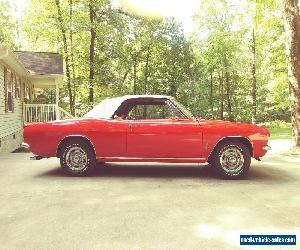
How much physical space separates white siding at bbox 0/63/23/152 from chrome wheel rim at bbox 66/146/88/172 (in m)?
7.51

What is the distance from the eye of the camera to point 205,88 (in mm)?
51531

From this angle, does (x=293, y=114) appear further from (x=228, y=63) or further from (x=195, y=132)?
(x=228, y=63)

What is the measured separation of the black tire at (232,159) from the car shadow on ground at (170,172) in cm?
24

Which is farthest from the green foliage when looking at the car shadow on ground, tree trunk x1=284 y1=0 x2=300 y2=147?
the car shadow on ground

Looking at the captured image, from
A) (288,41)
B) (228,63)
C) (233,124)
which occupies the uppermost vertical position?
(228,63)

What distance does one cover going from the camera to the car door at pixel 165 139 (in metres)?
8.30

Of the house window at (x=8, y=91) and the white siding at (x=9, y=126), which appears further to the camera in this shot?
the house window at (x=8, y=91)

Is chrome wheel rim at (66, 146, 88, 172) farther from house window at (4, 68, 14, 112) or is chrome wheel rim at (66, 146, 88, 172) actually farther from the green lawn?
the green lawn

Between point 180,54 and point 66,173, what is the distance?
38.9 meters

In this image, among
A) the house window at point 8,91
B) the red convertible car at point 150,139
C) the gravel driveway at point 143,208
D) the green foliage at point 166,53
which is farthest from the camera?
the green foliage at point 166,53

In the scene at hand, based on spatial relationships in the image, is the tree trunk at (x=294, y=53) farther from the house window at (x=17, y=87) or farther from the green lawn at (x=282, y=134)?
the house window at (x=17, y=87)

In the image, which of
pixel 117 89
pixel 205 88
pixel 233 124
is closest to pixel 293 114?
pixel 233 124

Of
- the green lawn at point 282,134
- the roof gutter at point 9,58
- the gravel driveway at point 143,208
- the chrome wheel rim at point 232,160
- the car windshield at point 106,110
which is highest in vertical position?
the roof gutter at point 9,58

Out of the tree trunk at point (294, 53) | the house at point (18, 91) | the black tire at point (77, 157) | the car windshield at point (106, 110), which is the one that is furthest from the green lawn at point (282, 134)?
the black tire at point (77, 157)
